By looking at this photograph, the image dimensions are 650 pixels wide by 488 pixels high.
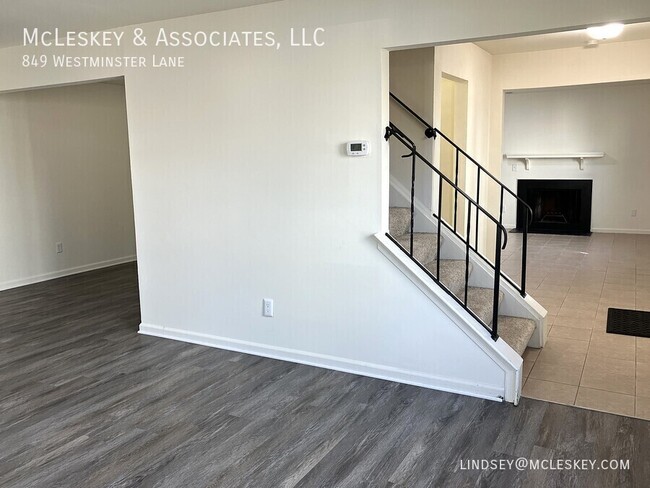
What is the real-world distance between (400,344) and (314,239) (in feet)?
2.79

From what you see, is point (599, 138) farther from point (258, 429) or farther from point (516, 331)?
point (258, 429)

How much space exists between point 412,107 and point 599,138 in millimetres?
6454

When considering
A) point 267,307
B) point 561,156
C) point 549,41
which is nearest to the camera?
point 267,307

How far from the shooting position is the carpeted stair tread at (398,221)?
13.0ft

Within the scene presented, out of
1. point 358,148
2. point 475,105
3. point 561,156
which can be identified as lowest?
point 561,156

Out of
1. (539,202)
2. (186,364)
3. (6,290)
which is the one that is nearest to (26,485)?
(186,364)

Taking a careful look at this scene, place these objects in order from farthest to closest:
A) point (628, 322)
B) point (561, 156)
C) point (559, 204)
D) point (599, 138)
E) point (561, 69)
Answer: point (559, 204) < point (561, 156) < point (599, 138) < point (561, 69) < point (628, 322)

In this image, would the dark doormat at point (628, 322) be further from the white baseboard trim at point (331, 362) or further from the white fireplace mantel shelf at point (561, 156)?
the white fireplace mantel shelf at point (561, 156)

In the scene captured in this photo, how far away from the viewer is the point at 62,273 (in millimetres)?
6512

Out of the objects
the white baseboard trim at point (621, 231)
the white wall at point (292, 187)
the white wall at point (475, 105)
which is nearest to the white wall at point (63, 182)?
the white wall at point (292, 187)

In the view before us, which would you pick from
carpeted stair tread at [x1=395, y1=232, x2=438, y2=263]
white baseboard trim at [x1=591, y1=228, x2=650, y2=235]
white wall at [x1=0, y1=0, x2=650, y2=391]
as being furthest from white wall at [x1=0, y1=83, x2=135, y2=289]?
white baseboard trim at [x1=591, y1=228, x2=650, y2=235]

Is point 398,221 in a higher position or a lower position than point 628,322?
higher

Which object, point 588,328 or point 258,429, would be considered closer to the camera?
point 258,429

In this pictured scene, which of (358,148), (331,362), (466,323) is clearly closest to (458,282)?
(466,323)
